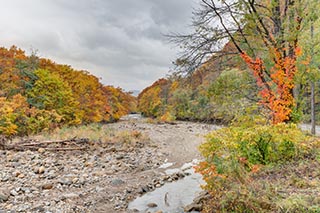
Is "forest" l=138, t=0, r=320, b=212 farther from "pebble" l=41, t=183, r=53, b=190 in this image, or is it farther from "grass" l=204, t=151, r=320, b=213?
"pebble" l=41, t=183, r=53, b=190

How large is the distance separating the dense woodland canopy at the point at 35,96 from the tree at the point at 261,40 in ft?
36.4

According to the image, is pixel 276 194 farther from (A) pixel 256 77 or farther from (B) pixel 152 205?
(A) pixel 256 77

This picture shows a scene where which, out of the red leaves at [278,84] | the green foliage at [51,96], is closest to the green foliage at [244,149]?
the red leaves at [278,84]

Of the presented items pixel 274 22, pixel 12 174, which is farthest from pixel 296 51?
pixel 12 174

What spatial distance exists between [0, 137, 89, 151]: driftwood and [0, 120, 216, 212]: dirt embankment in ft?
1.22

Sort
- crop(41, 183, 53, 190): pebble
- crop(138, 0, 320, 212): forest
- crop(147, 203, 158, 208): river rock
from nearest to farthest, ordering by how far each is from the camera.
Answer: crop(138, 0, 320, 212): forest < crop(147, 203, 158, 208): river rock < crop(41, 183, 53, 190): pebble

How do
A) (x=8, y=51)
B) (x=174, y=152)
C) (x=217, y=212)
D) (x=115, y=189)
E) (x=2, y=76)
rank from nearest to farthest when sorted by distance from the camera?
(x=217, y=212) → (x=115, y=189) → (x=174, y=152) → (x=2, y=76) → (x=8, y=51)

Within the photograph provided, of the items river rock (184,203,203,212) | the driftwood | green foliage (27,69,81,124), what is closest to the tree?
river rock (184,203,203,212)

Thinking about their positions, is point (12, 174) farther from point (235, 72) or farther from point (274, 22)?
point (274, 22)

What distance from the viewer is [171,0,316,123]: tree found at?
7.44 m

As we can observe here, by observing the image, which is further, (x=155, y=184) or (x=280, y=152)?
(x=155, y=184)

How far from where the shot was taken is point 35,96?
61.0ft

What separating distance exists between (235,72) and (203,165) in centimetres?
480

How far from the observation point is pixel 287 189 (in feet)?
12.9
